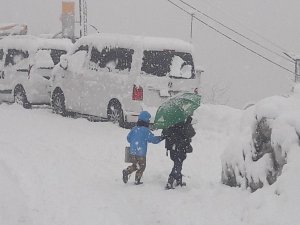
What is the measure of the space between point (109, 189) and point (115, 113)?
5.62 m

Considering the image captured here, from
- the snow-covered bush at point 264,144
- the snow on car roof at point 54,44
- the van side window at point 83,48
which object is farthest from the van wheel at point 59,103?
the snow-covered bush at point 264,144

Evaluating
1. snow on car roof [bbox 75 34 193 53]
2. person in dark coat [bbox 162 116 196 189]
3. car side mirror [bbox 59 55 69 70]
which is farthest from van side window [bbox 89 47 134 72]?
person in dark coat [bbox 162 116 196 189]

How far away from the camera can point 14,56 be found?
18000 millimetres

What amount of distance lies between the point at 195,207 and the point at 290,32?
170m

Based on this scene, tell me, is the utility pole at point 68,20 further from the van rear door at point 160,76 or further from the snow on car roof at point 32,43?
the van rear door at point 160,76

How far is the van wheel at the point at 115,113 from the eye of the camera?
1390 cm

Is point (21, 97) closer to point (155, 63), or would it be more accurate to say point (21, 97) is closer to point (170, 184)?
point (155, 63)

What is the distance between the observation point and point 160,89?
13.5 metres

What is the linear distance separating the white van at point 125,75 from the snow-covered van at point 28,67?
5.63ft

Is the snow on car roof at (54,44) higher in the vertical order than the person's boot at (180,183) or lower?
higher

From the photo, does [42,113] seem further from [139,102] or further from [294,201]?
[294,201]

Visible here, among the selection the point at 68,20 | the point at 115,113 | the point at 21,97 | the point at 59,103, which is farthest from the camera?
the point at 68,20

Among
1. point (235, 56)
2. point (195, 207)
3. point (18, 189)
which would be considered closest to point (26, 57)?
point (18, 189)

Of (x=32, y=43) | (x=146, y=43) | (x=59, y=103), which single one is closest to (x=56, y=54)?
(x=32, y=43)
